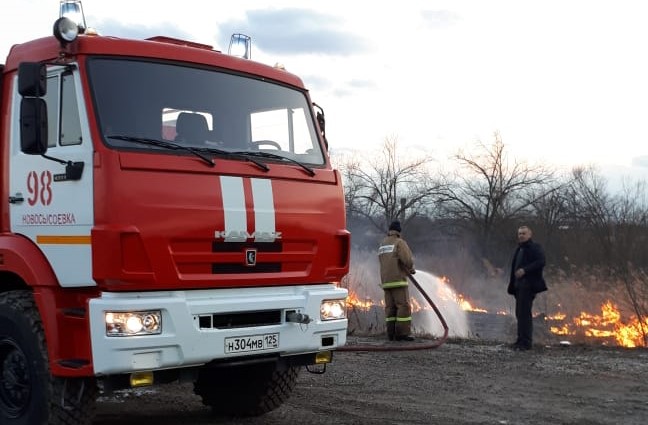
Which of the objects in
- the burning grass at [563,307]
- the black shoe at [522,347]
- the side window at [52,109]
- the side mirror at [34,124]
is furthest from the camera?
the burning grass at [563,307]

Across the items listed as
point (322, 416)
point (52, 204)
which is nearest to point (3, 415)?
point (52, 204)

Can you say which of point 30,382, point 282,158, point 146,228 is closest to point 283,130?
point 282,158

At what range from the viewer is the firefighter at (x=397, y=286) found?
11.5 metres

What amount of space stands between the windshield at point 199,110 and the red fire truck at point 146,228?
1 cm

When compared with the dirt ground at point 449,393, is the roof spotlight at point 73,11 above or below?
above

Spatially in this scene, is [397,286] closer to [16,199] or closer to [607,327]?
[607,327]

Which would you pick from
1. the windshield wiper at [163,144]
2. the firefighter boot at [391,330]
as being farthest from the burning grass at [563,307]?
the windshield wiper at [163,144]

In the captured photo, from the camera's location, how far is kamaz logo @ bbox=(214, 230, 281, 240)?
5117 millimetres

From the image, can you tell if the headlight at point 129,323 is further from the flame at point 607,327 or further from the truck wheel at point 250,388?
the flame at point 607,327

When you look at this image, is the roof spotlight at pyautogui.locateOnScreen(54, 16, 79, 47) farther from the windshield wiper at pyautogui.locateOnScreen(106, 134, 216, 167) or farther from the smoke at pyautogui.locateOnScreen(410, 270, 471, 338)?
the smoke at pyautogui.locateOnScreen(410, 270, 471, 338)

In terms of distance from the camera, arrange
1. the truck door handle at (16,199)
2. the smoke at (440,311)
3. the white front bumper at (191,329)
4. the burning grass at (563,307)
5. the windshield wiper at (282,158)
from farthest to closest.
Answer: the smoke at (440,311), the burning grass at (563,307), the windshield wiper at (282,158), the truck door handle at (16,199), the white front bumper at (191,329)

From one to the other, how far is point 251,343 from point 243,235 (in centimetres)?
80

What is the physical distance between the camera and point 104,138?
477 cm

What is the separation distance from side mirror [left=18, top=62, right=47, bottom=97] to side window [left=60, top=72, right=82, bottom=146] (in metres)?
0.21
